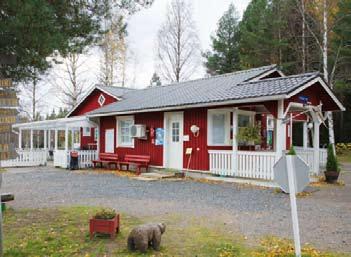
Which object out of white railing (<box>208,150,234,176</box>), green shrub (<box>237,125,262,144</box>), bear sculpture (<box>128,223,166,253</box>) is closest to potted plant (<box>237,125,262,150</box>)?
green shrub (<box>237,125,262,144</box>)

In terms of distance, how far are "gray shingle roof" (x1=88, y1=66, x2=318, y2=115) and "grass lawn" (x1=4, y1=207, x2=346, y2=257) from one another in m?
6.42

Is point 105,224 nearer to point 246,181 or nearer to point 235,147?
point 246,181

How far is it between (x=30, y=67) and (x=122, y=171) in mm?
10787

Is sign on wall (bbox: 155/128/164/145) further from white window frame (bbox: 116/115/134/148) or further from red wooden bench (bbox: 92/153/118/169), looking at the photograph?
red wooden bench (bbox: 92/153/118/169)

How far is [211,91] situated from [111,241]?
33.8 feet

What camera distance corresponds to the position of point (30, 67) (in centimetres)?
678

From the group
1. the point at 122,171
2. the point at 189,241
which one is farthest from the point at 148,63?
the point at 189,241

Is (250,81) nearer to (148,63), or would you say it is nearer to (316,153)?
(316,153)

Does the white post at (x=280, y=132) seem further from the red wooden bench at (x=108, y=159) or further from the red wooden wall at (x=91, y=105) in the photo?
the red wooden wall at (x=91, y=105)

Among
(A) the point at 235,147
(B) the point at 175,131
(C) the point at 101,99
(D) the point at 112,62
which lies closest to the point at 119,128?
(B) the point at 175,131

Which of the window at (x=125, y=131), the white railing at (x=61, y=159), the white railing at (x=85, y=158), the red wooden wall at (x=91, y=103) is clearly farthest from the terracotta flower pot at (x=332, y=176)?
the red wooden wall at (x=91, y=103)

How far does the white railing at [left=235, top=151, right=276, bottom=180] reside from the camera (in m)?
11.8

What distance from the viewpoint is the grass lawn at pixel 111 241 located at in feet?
15.9

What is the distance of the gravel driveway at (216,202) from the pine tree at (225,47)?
71.8 feet
